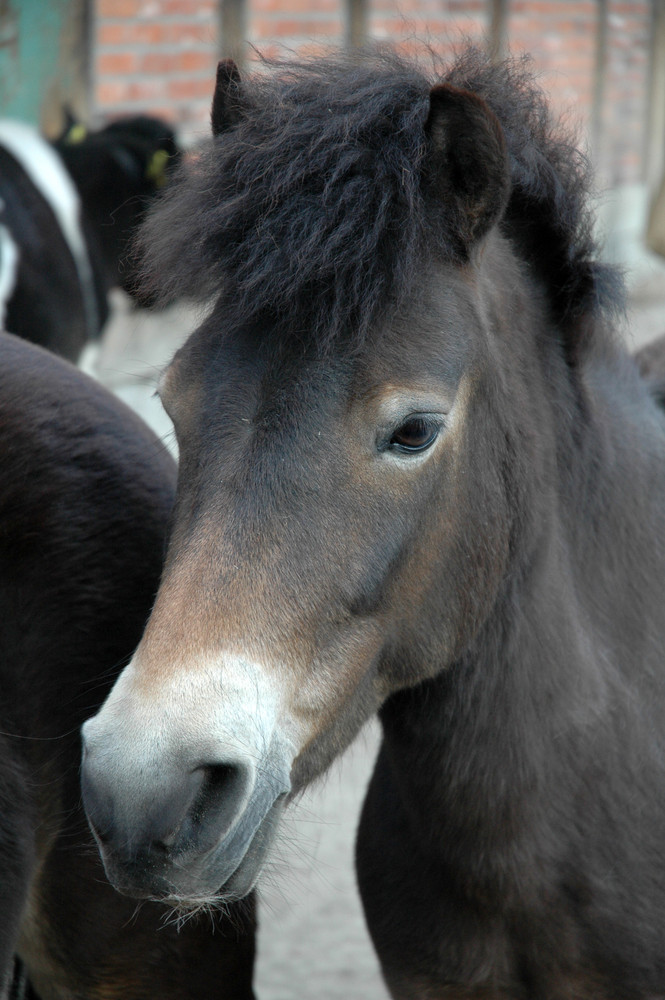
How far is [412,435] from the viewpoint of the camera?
1.58 metres

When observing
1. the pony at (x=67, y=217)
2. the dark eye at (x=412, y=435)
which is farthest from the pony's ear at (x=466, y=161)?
the pony at (x=67, y=217)

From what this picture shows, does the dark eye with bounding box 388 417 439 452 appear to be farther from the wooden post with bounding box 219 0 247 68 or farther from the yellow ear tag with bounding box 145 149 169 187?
the wooden post with bounding box 219 0 247 68

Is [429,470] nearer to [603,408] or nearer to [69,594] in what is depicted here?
[603,408]

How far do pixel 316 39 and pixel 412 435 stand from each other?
5.28m

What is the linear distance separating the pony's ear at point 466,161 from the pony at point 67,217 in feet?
10.7

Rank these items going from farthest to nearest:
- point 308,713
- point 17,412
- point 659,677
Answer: point 17,412 < point 659,677 < point 308,713

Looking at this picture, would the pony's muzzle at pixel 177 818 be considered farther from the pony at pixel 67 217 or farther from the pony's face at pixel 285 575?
the pony at pixel 67 217

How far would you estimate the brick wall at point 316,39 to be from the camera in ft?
19.0

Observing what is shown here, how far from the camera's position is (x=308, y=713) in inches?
60.1

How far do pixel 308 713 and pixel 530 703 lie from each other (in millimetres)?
508

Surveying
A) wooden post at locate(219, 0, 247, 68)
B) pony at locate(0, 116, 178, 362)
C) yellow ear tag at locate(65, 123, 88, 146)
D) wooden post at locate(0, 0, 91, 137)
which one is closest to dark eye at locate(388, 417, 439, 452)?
pony at locate(0, 116, 178, 362)

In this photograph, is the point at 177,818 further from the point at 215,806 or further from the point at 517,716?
the point at 517,716

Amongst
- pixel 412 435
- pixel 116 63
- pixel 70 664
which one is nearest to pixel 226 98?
pixel 412 435

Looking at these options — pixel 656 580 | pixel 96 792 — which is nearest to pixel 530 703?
pixel 656 580
